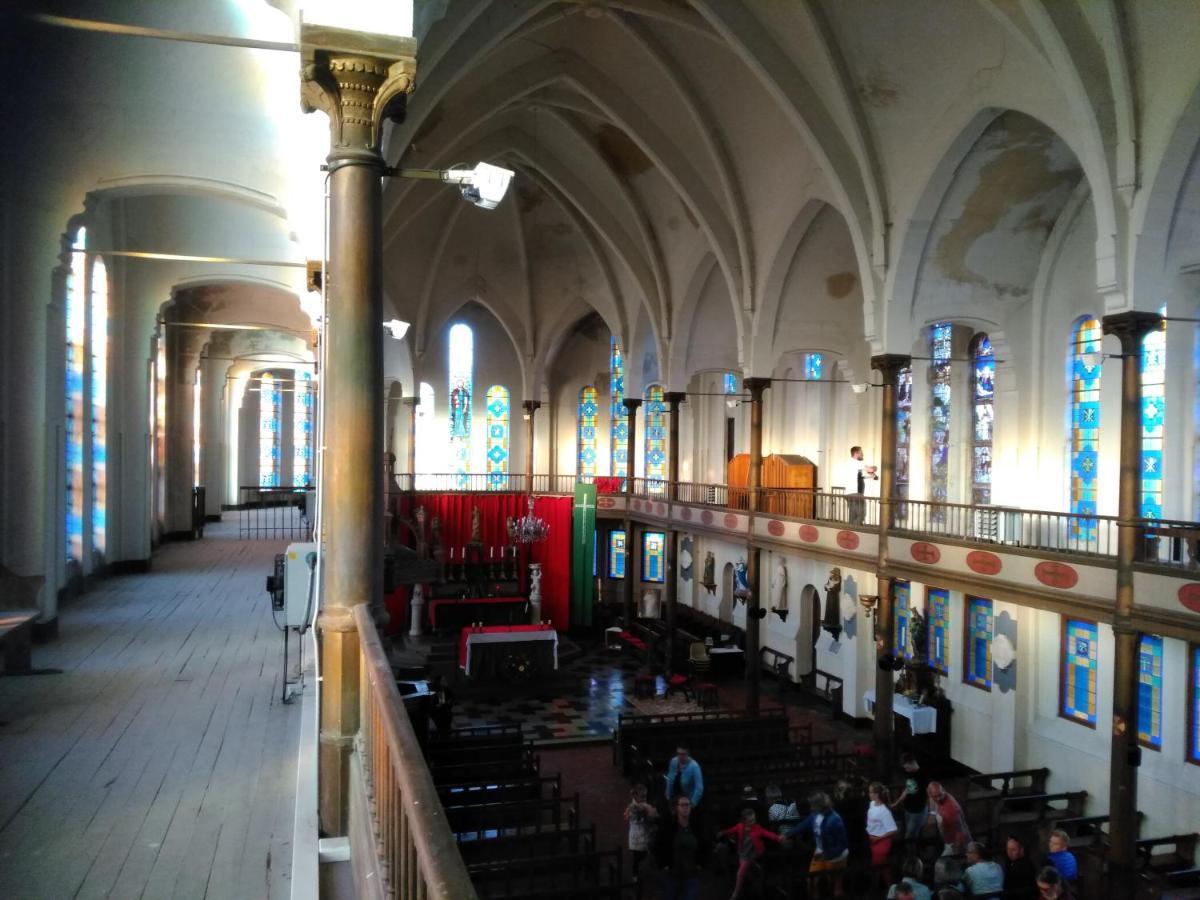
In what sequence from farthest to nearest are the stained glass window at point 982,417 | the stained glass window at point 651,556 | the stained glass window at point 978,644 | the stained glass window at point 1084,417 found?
the stained glass window at point 651,556, the stained glass window at point 982,417, the stained glass window at point 978,644, the stained glass window at point 1084,417

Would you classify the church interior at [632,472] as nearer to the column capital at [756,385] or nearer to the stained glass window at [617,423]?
the column capital at [756,385]

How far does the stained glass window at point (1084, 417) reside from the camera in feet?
50.0

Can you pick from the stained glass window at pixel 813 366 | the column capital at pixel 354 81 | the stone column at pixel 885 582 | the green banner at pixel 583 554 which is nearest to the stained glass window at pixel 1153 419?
the stone column at pixel 885 582

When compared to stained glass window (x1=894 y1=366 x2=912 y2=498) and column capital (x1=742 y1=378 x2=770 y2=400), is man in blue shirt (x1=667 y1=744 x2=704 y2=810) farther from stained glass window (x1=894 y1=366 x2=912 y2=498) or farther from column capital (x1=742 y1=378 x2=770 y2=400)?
column capital (x1=742 y1=378 x2=770 y2=400)

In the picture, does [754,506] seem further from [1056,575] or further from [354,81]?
[354,81]

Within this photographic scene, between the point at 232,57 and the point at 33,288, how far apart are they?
12.2 feet

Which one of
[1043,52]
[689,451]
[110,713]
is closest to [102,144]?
[110,713]

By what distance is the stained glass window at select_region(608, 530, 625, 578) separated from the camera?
3206 cm

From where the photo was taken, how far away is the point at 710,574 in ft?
88.3

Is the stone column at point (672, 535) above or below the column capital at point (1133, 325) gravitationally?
below

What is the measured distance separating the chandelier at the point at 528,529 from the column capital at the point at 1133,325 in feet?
59.2

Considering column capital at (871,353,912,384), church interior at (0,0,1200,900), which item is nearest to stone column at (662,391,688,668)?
church interior at (0,0,1200,900)

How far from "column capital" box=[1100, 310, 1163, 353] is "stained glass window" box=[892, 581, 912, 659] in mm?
8634

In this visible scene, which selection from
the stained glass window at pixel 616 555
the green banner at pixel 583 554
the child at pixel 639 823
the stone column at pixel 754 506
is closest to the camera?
the child at pixel 639 823
